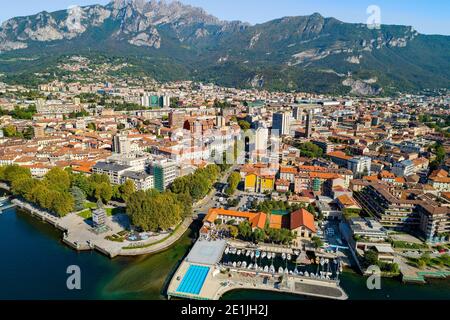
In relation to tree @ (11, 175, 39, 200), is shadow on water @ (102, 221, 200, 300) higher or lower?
lower

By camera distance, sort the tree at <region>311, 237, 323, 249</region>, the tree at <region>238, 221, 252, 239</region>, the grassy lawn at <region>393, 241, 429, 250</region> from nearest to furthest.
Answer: the tree at <region>311, 237, 323, 249</region>
the grassy lawn at <region>393, 241, 429, 250</region>
the tree at <region>238, 221, 252, 239</region>

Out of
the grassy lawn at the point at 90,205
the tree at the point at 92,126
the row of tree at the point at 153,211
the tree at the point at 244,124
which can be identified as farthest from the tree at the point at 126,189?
the tree at the point at 244,124

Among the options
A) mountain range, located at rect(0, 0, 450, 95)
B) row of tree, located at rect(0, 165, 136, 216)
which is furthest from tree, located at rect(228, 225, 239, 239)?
mountain range, located at rect(0, 0, 450, 95)

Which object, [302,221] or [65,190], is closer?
[302,221]

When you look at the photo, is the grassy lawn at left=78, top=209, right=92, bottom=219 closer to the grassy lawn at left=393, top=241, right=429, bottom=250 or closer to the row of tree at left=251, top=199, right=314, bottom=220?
the row of tree at left=251, top=199, right=314, bottom=220

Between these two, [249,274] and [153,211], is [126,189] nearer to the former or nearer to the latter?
[153,211]

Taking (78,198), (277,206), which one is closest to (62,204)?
(78,198)

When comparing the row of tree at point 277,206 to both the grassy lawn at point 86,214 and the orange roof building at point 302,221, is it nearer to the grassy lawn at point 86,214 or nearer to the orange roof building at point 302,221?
the orange roof building at point 302,221

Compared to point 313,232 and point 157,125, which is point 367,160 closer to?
point 313,232
